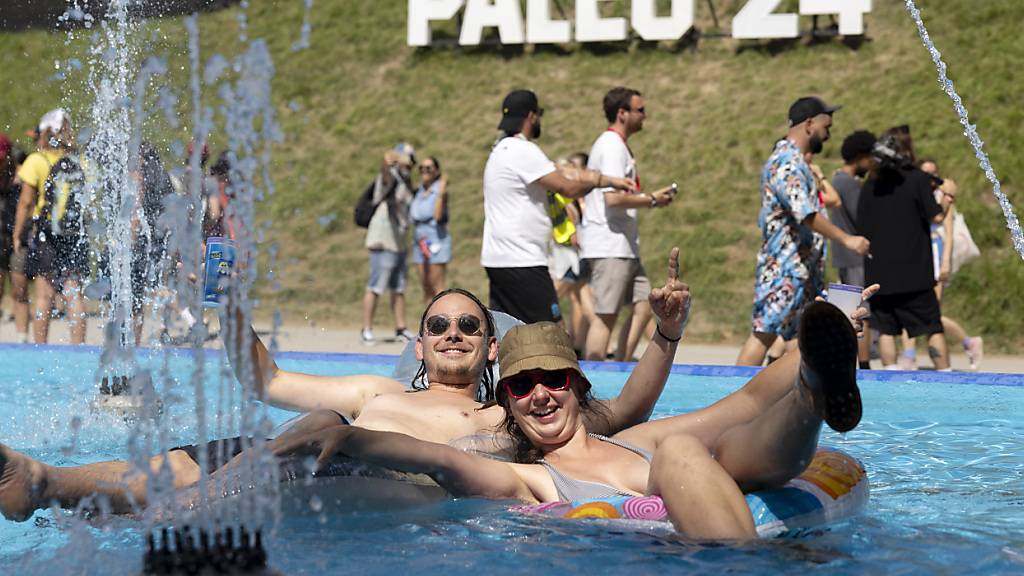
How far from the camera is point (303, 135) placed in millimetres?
18844

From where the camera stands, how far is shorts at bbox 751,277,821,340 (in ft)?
24.7

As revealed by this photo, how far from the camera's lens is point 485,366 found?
5.11 m

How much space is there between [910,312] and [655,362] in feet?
14.6

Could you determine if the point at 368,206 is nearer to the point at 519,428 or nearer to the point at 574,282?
the point at 574,282

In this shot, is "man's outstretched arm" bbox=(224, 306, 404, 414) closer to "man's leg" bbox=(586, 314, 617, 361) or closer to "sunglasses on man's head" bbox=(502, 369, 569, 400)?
"sunglasses on man's head" bbox=(502, 369, 569, 400)

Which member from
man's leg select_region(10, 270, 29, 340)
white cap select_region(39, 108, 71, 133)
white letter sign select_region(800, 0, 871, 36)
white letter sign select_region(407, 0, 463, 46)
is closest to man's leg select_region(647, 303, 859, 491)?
white cap select_region(39, 108, 71, 133)

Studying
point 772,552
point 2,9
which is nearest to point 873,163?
point 772,552

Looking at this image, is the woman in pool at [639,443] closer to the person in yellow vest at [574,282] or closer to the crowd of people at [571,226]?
the crowd of people at [571,226]

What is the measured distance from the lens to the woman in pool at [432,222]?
11.9m

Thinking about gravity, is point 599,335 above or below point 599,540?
above

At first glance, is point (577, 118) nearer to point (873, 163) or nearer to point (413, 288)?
point (413, 288)

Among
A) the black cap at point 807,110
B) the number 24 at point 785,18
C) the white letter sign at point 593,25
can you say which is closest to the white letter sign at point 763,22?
the number 24 at point 785,18

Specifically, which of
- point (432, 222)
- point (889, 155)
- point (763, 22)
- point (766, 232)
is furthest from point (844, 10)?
point (766, 232)

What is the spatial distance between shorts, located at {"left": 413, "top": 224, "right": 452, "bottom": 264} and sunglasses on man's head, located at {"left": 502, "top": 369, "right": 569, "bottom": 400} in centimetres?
771
